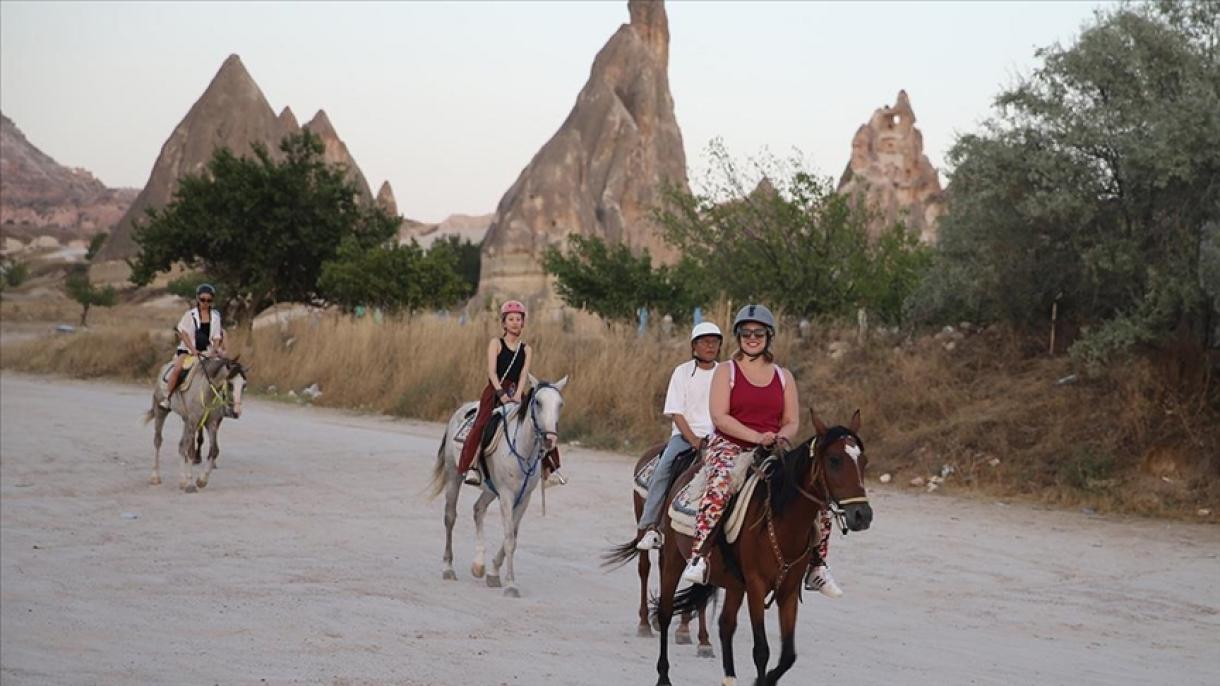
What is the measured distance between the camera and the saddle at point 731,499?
7.77m

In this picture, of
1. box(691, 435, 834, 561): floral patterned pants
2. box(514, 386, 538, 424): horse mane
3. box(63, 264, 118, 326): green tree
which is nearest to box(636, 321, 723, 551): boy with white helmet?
box(691, 435, 834, 561): floral patterned pants

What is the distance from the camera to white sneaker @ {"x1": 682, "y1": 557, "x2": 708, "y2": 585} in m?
7.71

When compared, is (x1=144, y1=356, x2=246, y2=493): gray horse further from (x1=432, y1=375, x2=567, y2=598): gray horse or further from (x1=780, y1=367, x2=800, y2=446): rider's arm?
(x1=780, y1=367, x2=800, y2=446): rider's arm

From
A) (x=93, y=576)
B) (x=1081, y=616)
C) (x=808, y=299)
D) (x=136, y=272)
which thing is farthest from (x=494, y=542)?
(x=136, y=272)

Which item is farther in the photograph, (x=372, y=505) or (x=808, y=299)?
(x=808, y=299)

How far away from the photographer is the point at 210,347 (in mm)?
18047

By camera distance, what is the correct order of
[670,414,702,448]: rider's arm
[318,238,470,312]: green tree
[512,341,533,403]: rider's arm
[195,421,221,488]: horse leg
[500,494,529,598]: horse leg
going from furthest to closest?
[318,238,470,312]: green tree → [195,421,221,488]: horse leg → [512,341,533,403]: rider's arm → [500,494,529,598]: horse leg → [670,414,702,448]: rider's arm

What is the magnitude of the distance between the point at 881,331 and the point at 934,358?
2.55m

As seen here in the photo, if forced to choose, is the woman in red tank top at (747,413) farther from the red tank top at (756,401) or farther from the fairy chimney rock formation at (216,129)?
the fairy chimney rock formation at (216,129)

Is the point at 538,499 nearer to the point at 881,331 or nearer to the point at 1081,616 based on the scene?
the point at 1081,616

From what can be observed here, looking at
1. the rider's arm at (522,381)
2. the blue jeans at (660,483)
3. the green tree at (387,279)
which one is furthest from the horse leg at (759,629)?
the green tree at (387,279)

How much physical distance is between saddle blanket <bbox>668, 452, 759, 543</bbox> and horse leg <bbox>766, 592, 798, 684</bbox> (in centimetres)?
46

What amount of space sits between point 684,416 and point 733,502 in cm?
145

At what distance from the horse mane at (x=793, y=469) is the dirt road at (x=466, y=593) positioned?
1.52 m
